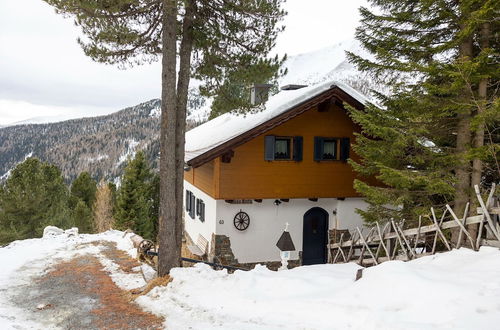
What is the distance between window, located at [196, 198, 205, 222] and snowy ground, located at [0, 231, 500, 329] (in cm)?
664

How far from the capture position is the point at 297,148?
46.8ft

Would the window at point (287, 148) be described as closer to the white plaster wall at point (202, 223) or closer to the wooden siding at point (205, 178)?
the wooden siding at point (205, 178)

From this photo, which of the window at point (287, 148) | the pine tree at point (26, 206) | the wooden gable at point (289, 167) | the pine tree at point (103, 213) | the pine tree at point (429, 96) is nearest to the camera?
the pine tree at point (429, 96)

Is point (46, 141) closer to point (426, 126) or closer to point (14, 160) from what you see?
point (14, 160)

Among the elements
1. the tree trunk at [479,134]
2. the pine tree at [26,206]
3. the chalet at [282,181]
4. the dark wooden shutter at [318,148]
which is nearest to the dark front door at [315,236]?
the chalet at [282,181]

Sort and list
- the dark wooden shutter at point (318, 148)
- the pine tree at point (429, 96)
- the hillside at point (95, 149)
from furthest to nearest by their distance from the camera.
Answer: the hillside at point (95, 149), the dark wooden shutter at point (318, 148), the pine tree at point (429, 96)

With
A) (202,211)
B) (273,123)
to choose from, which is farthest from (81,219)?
(273,123)

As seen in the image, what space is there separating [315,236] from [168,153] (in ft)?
28.7

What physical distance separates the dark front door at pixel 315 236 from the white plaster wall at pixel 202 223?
4.18 m

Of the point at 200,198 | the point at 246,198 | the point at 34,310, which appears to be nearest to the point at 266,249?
the point at 246,198

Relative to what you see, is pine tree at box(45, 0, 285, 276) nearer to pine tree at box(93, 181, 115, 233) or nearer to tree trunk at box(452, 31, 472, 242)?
tree trunk at box(452, 31, 472, 242)

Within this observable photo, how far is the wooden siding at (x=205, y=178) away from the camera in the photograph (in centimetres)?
1386

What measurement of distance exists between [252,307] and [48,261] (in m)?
9.59

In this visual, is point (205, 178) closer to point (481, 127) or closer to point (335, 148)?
point (335, 148)
